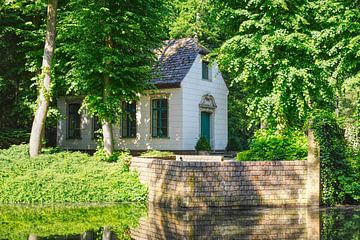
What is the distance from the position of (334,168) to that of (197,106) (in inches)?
468

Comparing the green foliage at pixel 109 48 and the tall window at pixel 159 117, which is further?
the tall window at pixel 159 117

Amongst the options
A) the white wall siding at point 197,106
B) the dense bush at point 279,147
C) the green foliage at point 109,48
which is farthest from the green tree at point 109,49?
the dense bush at point 279,147

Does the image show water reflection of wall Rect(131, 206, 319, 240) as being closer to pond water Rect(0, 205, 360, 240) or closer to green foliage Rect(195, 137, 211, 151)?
pond water Rect(0, 205, 360, 240)

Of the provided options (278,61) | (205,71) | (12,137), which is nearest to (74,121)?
(12,137)

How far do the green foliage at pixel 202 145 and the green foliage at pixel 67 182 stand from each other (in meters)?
8.02

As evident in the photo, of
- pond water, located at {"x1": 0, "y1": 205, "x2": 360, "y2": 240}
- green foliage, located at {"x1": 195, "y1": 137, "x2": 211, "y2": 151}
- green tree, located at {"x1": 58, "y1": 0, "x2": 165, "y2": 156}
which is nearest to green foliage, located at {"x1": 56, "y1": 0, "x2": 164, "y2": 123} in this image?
green tree, located at {"x1": 58, "y1": 0, "x2": 165, "y2": 156}

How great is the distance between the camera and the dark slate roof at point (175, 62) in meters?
24.0

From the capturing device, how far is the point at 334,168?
14211 mm

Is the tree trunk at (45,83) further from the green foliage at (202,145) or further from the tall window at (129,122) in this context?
the green foliage at (202,145)

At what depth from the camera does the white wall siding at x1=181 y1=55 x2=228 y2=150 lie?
24.1m

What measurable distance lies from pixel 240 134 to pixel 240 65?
16.7 meters

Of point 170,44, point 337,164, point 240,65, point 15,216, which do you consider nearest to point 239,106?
point 170,44

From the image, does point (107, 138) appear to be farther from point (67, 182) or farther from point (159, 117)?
point (159, 117)

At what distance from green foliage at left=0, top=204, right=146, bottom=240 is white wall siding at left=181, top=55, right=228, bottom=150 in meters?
10.5
